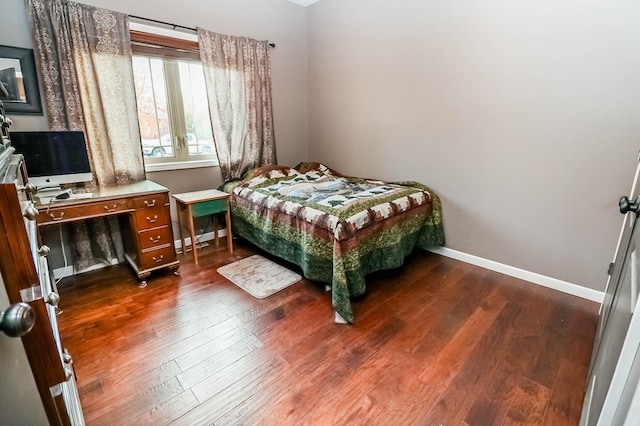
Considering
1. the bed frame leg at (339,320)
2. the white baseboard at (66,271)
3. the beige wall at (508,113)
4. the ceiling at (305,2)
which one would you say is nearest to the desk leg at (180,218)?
the white baseboard at (66,271)

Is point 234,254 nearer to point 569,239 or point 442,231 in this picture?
point 442,231

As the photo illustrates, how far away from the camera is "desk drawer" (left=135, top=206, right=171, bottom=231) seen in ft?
7.75

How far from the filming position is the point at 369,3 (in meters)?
3.10

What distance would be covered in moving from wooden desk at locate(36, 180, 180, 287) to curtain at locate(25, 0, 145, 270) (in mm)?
205

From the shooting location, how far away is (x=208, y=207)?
2.88 meters

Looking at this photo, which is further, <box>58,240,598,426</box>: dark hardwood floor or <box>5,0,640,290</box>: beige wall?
<box>5,0,640,290</box>: beige wall

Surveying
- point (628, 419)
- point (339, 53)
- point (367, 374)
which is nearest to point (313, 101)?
point (339, 53)

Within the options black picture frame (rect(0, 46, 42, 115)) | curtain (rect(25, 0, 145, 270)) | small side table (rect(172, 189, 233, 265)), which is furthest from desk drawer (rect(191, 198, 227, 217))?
black picture frame (rect(0, 46, 42, 115))

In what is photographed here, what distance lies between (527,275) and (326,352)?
1.89 m

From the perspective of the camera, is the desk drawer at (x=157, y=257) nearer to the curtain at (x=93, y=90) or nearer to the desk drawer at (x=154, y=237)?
the desk drawer at (x=154, y=237)

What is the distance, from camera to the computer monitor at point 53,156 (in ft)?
6.82

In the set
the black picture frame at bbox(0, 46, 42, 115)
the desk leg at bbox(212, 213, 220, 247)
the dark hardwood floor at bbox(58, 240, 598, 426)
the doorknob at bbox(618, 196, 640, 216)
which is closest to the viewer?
the doorknob at bbox(618, 196, 640, 216)

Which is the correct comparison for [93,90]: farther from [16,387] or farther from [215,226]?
[16,387]

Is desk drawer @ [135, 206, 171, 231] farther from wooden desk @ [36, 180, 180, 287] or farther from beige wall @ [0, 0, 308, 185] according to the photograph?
beige wall @ [0, 0, 308, 185]
